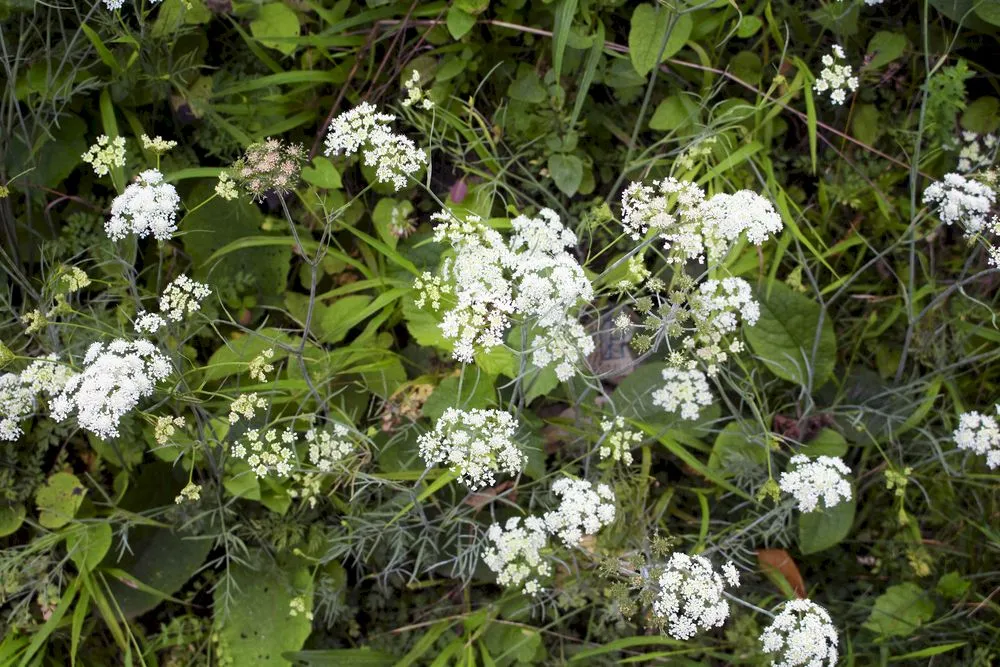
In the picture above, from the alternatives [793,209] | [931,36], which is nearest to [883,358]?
[793,209]

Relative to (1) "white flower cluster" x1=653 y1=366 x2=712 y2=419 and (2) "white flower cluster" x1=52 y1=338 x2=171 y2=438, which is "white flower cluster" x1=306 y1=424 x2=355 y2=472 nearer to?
(2) "white flower cluster" x1=52 y1=338 x2=171 y2=438

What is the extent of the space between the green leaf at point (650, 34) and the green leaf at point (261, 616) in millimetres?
2266

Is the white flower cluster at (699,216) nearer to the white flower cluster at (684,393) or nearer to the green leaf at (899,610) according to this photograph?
the white flower cluster at (684,393)

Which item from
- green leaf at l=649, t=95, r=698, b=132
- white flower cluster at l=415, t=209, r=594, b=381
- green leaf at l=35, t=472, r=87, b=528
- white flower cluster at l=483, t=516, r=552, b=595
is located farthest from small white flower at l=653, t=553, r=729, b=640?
green leaf at l=35, t=472, r=87, b=528

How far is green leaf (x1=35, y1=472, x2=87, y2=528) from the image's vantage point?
274cm

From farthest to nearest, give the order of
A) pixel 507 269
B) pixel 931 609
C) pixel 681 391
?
pixel 931 609
pixel 681 391
pixel 507 269

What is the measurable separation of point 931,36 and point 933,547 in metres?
2.09

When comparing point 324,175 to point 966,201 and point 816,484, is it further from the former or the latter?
point 966,201

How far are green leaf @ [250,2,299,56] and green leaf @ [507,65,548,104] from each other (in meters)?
0.85

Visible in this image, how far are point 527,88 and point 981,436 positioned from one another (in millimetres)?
2037

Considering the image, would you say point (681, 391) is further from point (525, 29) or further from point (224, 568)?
point (224, 568)

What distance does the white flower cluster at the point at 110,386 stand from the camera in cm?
198

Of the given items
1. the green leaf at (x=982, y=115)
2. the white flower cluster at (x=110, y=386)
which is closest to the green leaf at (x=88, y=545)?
the white flower cluster at (x=110, y=386)

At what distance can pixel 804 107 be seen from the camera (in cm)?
325
